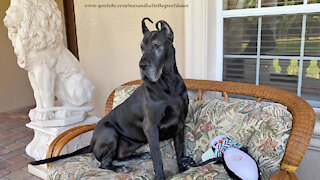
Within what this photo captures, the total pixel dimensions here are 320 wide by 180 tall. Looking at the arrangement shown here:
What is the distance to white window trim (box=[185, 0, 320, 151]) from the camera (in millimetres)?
2250

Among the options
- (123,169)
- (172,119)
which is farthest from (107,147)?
(172,119)

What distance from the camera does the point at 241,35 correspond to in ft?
7.39

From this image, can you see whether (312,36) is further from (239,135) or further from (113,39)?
(113,39)

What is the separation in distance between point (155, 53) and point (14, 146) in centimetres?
300

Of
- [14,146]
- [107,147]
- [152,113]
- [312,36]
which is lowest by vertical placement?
[14,146]

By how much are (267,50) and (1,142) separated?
3524mm

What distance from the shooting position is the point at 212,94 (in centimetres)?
239

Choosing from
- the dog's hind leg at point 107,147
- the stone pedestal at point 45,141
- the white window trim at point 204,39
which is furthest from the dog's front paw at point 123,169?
the white window trim at point 204,39

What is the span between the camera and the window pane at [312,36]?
1.94 meters

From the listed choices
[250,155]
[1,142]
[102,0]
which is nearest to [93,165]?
[250,155]

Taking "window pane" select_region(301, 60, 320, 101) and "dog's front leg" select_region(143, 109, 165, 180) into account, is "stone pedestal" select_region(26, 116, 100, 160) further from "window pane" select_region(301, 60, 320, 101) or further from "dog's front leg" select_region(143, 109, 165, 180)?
"window pane" select_region(301, 60, 320, 101)

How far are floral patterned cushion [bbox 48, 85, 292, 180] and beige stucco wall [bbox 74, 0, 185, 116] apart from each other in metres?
0.87

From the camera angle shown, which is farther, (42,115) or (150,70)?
(42,115)

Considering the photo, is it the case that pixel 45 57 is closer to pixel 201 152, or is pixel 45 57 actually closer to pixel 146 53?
pixel 146 53
